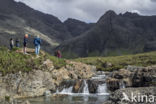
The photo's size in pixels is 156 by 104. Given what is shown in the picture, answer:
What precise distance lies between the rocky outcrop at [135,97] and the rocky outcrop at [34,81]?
77.2ft

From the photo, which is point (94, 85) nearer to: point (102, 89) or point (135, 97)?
point (102, 89)

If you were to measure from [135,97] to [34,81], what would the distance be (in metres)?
29.3

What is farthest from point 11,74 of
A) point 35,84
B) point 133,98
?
point 133,98

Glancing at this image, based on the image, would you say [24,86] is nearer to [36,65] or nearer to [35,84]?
[35,84]

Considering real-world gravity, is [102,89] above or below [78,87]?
below

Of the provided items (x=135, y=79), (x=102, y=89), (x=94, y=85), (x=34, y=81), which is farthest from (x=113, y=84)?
(x=34, y=81)

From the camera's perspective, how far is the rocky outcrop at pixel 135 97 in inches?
908

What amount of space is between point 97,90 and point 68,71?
10.8 m

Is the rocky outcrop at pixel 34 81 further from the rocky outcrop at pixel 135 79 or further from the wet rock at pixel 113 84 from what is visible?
the rocky outcrop at pixel 135 79

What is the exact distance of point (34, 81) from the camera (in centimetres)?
4909

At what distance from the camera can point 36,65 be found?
2010 inches

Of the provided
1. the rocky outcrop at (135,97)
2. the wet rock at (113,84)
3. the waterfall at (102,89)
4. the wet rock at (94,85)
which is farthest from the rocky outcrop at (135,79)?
the rocky outcrop at (135,97)

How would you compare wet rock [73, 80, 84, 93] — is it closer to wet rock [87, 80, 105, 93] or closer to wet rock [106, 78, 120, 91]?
wet rock [87, 80, 105, 93]

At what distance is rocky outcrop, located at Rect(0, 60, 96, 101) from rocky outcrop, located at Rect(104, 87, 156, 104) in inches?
927
